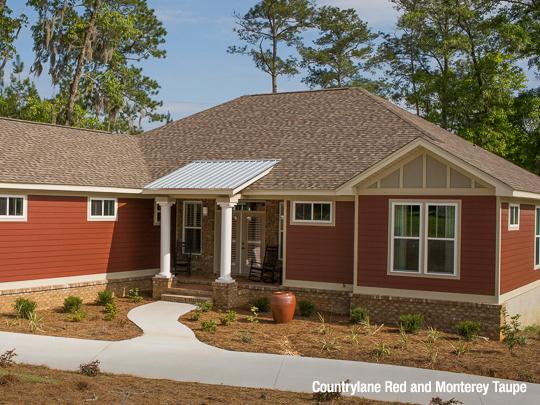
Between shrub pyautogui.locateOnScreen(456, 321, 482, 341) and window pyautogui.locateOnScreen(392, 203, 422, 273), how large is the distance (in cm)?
181

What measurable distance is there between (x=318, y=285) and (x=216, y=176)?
4639 mm

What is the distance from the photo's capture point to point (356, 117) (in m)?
21.6

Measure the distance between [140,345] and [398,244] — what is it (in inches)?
271

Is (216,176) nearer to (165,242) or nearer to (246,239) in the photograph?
(165,242)

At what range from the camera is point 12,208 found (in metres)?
16.9

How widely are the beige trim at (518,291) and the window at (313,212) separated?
4.87 metres

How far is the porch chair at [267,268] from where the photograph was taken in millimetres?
19625

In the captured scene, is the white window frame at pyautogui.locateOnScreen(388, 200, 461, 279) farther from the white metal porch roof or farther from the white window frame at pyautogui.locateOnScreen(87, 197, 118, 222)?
the white window frame at pyautogui.locateOnScreen(87, 197, 118, 222)

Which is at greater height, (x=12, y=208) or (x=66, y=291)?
(x=12, y=208)

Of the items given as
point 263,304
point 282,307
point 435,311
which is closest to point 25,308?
point 263,304

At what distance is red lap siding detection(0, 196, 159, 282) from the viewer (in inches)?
669

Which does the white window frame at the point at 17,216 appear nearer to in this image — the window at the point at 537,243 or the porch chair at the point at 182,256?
the porch chair at the point at 182,256

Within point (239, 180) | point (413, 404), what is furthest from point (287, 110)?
point (413, 404)

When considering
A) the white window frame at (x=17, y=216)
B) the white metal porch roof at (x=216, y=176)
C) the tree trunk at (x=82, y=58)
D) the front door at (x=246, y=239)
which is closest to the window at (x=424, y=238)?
the white metal porch roof at (x=216, y=176)
